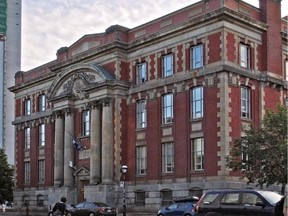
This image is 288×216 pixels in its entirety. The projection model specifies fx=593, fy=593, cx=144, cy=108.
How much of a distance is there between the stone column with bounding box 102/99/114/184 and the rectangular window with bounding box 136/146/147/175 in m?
2.21

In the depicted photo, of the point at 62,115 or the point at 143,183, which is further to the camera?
the point at 62,115

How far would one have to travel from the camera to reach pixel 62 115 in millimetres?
56312

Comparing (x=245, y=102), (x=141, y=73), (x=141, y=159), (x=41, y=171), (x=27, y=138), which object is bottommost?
(x=41, y=171)

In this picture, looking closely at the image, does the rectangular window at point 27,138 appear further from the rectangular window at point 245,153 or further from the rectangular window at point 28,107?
the rectangular window at point 245,153

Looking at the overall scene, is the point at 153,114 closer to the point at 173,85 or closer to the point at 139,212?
the point at 173,85

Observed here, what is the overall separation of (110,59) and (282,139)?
20.0 metres

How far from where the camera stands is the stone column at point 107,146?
49.0 meters

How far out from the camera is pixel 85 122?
177ft

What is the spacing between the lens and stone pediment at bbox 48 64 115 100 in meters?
50.8

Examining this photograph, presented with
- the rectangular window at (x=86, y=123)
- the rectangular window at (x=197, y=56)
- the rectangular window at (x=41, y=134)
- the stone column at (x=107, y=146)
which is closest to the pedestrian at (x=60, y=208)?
the rectangular window at (x=197, y=56)

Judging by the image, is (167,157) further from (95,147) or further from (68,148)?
(68,148)

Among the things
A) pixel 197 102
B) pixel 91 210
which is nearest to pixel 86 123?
pixel 197 102

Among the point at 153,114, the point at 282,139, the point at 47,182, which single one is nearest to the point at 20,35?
the point at 47,182

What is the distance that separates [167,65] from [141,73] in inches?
133
